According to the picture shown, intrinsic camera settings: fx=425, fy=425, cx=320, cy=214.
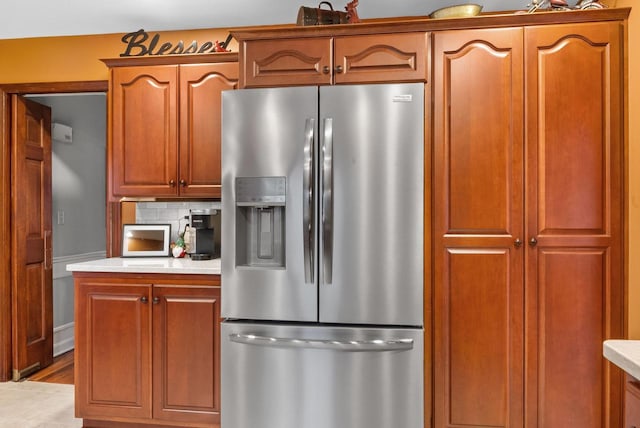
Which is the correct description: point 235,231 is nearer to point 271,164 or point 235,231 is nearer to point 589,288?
point 271,164

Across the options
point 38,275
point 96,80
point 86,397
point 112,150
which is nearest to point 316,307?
point 86,397

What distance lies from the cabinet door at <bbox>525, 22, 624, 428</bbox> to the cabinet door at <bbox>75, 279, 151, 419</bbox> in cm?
204

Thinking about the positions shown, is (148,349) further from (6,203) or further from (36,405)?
(6,203)

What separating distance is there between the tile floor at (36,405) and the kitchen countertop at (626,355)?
9.41 ft

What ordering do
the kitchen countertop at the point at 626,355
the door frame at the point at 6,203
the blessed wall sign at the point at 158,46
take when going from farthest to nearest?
1. the door frame at the point at 6,203
2. the blessed wall sign at the point at 158,46
3. the kitchen countertop at the point at 626,355

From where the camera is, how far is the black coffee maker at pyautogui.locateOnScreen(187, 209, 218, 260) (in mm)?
2742

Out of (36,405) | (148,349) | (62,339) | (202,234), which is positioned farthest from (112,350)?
(62,339)

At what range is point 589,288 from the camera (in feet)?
6.52

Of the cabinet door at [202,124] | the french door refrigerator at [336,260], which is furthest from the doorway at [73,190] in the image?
the french door refrigerator at [336,260]

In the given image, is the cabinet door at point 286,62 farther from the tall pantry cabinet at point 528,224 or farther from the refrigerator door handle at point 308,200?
the tall pantry cabinet at point 528,224

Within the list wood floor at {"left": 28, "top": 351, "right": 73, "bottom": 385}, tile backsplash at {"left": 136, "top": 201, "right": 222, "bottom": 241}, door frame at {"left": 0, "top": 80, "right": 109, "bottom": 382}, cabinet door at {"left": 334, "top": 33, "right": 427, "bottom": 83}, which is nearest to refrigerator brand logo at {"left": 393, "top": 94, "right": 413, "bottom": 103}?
cabinet door at {"left": 334, "top": 33, "right": 427, "bottom": 83}

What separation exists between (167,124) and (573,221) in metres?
2.35

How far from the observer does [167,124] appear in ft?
8.84

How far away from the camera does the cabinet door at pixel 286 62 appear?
2.12 metres
